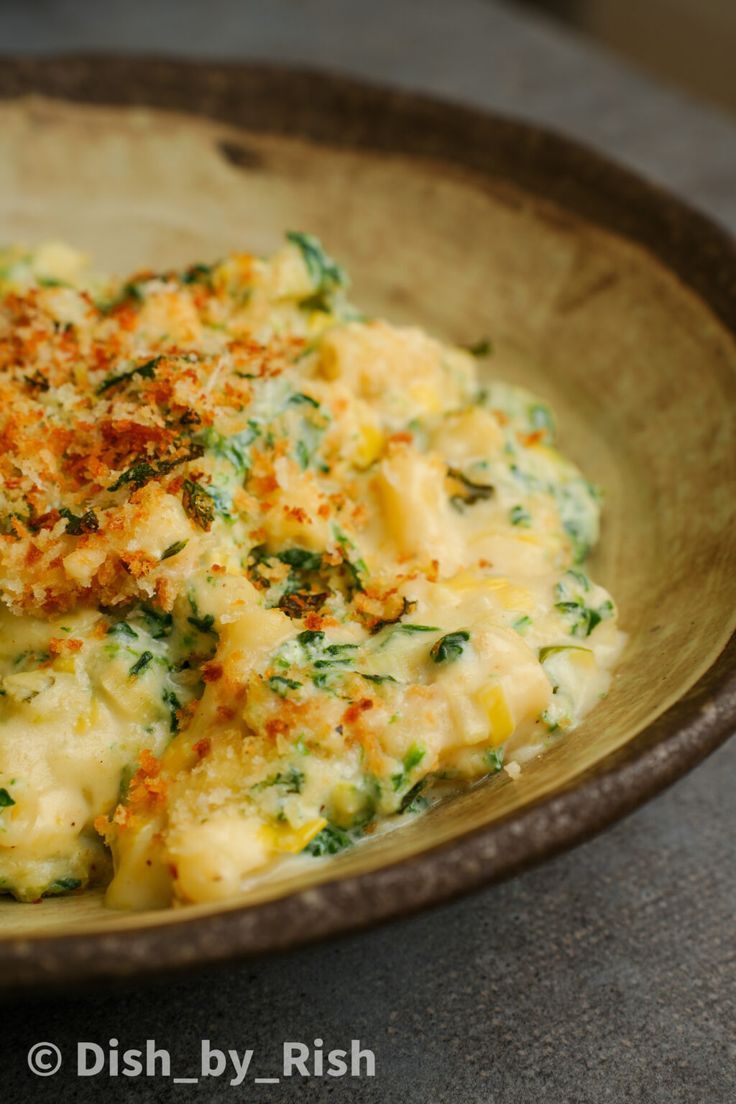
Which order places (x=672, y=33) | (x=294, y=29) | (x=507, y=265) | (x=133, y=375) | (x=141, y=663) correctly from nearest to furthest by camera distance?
(x=141, y=663) → (x=133, y=375) → (x=507, y=265) → (x=294, y=29) → (x=672, y=33)

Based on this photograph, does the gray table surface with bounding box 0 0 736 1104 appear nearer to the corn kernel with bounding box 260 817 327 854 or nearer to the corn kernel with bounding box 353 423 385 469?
the corn kernel with bounding box 260 817 327 854

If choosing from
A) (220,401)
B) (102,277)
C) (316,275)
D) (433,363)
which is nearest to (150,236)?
(102,277)

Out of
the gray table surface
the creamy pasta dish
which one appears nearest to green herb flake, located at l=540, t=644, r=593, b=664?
the creamy pasta dish

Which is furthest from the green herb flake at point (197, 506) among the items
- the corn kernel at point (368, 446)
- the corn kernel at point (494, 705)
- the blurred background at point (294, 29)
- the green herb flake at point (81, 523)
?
the blurred background at point (294, 29)

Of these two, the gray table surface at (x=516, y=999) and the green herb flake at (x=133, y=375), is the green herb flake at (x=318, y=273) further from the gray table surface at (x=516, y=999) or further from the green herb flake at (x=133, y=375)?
the gray table surface at (x=516, y=999)

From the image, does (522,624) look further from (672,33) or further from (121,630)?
(672,33)

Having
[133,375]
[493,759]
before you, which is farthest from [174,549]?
[493,759]

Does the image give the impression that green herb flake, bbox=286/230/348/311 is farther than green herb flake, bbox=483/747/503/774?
Yes
